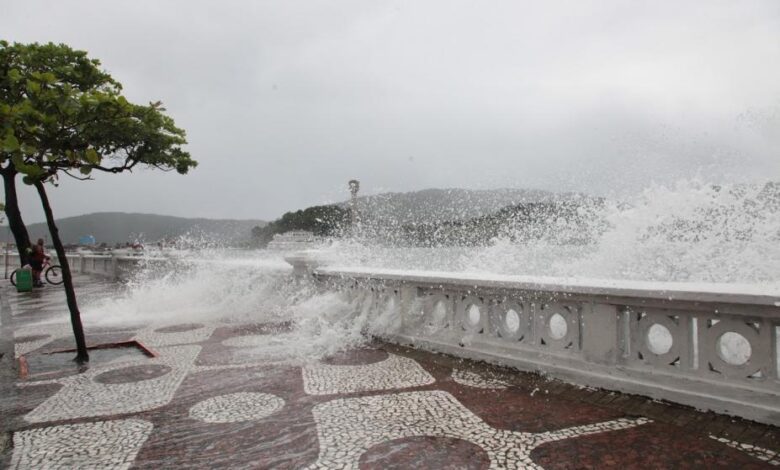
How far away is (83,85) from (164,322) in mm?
9863

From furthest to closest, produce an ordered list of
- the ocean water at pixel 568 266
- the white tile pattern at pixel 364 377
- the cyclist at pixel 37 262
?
the cyclist at pixel 37 262
the ocean water at pixel 568 266
the white tile pattern at pixel 364 377

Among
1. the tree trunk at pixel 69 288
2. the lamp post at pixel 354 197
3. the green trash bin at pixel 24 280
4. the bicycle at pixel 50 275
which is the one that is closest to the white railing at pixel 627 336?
the tree trunk at pixel 69 288

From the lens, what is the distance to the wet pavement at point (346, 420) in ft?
8.46

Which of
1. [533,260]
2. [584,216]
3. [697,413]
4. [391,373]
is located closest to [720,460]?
[697,413]

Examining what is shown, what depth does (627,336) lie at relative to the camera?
3455 millimetres

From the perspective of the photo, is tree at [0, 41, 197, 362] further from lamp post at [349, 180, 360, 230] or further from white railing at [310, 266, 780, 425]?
lamp post at [349, 180, 360, 230]

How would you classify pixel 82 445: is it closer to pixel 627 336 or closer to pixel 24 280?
pixel 627 336

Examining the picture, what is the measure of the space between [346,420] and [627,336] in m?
2.18

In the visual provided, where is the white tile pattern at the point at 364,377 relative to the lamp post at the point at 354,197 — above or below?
below

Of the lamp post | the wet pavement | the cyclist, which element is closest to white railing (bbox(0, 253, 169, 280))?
the cyclist

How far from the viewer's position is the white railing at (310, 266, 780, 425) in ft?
9.16

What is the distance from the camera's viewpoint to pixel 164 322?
787cm

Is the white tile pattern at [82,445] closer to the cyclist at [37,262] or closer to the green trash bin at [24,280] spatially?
the green trash bin at [24,280]

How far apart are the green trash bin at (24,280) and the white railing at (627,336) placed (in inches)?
615
